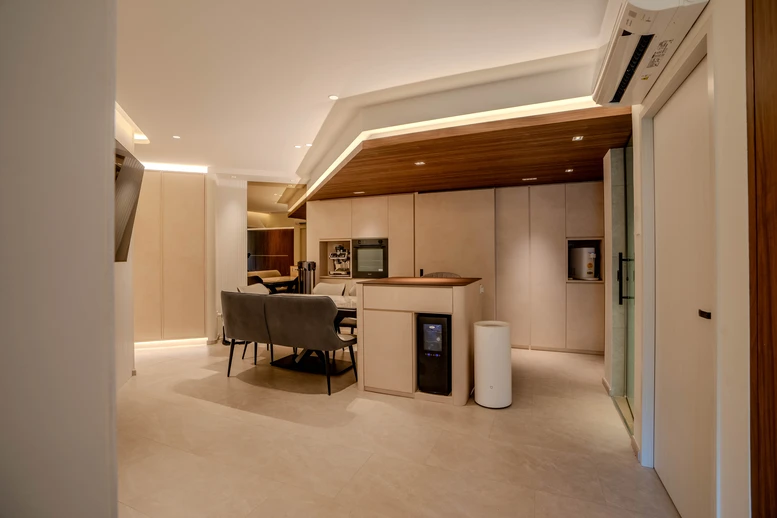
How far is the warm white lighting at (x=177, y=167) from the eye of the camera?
549cm

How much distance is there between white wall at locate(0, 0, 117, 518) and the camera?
28.6 inches

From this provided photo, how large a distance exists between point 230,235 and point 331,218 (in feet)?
5.51

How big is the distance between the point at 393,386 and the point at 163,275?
13.7 ft

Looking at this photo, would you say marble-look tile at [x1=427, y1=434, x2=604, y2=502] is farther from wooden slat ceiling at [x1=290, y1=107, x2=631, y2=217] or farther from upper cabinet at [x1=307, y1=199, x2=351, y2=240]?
upper cabinet at [x1=307, y1=199, x2=351, y2=240]

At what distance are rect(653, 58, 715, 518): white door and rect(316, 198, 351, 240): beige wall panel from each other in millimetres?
4697

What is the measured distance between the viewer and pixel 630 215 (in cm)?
327

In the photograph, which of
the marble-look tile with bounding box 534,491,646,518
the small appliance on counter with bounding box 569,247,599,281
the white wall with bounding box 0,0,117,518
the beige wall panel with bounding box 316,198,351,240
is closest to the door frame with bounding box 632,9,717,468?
the marble-look tile with bounding box 534,491,646,518

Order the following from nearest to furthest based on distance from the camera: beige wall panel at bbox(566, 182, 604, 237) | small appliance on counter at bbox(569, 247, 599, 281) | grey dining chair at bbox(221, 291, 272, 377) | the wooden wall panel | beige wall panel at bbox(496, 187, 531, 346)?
Answer: the wooden wall panel, grey dining chair at bbox(221, 291, 272, 377), beige wall panel at bbox(566, 182, 604, 237), small appliance on counter at bbox(569, 247, 599, 281), beige wall panel at bbox(496, 187, 531, 346)

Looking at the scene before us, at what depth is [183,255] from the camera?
564 centimetres

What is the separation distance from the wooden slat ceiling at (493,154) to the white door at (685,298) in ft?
2.43

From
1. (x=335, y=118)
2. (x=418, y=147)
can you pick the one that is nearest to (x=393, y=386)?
(x=418, y=147)

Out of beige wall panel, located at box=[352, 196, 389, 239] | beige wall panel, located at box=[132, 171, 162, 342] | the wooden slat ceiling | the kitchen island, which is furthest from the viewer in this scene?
beige wall panel, located at box=[352, 196, 389, 239]

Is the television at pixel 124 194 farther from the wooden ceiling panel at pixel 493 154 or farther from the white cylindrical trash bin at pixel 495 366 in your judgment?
the white cylindrical trash bin at pixel 495 366

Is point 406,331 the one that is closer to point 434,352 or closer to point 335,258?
point 434,352
